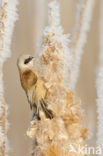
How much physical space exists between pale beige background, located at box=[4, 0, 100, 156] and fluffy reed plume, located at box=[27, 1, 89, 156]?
69 cm

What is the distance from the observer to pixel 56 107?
52 cm

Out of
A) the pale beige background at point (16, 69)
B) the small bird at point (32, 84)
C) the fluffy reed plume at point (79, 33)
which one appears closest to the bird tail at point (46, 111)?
the small bird at point (32, 84)

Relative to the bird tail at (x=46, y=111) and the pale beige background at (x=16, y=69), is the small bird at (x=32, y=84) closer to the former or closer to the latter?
the bird tail at (x=46, y=111)

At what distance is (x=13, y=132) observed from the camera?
1291 millimetres

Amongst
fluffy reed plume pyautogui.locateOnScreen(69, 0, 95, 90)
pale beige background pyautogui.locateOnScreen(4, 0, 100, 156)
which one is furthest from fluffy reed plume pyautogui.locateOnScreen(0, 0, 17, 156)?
pale beige background pyautogui.locateOnScreen(4, 0, 100, 156)

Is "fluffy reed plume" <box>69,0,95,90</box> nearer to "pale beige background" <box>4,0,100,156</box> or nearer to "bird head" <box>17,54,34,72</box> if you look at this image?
"bird head" <box>17,54,34,72</box>

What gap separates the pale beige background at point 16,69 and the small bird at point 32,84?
2.30 feet

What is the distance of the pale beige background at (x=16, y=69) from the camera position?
127 centimetres

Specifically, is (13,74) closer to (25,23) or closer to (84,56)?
(25,23)

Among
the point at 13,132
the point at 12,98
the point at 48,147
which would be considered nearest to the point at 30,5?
the point at 12,98

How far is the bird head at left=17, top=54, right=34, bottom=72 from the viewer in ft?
1.78

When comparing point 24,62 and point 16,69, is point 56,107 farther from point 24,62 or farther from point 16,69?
point 16,69

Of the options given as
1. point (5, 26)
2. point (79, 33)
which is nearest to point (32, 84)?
point (5, 26)

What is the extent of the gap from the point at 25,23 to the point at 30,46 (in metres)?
0.11
